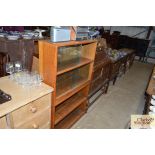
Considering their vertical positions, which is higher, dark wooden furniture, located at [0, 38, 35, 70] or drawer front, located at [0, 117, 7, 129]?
dark wooden furniture, located at [0, 38, 35, 70]

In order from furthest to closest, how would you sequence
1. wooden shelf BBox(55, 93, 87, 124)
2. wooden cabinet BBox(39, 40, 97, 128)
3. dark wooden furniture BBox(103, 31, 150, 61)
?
dark wooden furniture BBox(103, 31, 150, 61) → wooden shelf BBox(55, 93, 87, 124) → wooden cabinet BBox(39, 40, 97, 128)

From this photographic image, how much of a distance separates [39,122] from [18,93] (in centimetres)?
38

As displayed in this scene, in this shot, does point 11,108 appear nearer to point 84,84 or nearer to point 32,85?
point 32,85

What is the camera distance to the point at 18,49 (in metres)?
1.95

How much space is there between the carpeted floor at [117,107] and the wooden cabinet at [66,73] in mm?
208

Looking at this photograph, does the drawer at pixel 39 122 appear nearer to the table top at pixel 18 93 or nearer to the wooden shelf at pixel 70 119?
the table top at pixel 18 93

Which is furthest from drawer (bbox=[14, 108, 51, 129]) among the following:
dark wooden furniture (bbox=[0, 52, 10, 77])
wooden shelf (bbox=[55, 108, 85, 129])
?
dark wooden furniture (bbox=[0, 52, 10, 77])

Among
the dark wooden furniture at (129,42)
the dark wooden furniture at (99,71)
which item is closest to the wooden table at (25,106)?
the dark wooden furniture at (99,71)

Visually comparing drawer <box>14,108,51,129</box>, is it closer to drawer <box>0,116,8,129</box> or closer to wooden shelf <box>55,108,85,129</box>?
drawer <box>0,116,8,129</box>

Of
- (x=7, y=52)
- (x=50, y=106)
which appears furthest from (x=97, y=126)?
(x=7, y=52)

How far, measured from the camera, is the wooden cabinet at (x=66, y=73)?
56.3 inches

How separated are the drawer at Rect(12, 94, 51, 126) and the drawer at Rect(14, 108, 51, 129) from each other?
38mm

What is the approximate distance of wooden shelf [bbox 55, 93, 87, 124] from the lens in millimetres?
1872
